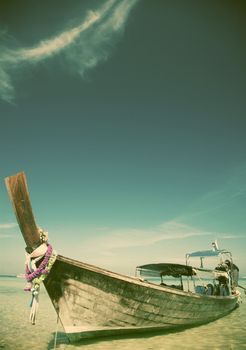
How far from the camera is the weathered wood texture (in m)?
7.53

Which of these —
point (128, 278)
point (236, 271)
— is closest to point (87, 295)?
point (128, 278)

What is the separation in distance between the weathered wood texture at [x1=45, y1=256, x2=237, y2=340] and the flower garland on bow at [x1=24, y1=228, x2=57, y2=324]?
0.61m

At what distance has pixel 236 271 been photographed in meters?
20.1

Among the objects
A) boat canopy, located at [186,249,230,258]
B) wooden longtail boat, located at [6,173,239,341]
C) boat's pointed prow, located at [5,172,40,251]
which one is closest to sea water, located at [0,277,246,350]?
wooden longtail boat, located at [6,173,239,341]

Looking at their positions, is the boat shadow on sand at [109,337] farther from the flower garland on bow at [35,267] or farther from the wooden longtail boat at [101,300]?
the flower garland on bow at [35,267]

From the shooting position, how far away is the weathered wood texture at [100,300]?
753cm

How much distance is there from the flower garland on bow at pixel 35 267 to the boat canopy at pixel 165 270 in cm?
611

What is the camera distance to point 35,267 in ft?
21.1

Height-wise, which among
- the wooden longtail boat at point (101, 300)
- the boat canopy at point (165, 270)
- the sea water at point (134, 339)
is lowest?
the sea water at point (134, 339)

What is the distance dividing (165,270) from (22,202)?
9026 millimetres

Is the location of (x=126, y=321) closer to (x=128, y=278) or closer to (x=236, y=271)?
(x=128, y=278)

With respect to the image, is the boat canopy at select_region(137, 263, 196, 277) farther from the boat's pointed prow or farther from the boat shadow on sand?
the boat's pointed prow

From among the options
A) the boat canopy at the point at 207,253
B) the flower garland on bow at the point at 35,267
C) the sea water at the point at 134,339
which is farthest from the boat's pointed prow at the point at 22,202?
the boat canopy at the point at 207,253

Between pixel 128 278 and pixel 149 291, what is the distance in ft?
A: 3.03
